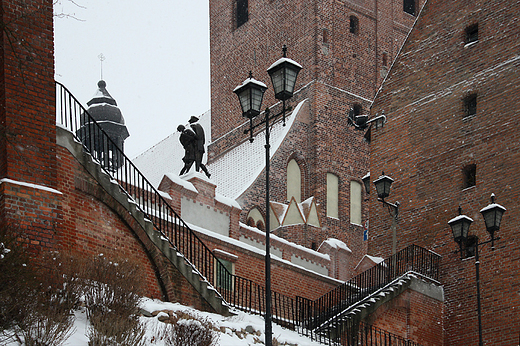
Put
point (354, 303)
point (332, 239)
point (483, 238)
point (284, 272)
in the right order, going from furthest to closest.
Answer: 1. point (332, 239)
2. point (284, 272)
3. point (483, 238)
4. point (354, 303)

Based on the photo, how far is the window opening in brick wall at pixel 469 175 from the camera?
2469 cm

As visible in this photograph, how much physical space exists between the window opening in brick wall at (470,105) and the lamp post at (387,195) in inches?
121

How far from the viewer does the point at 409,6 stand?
136 feet

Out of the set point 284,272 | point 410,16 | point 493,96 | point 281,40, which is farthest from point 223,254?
point 410,16

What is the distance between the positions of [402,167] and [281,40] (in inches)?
507

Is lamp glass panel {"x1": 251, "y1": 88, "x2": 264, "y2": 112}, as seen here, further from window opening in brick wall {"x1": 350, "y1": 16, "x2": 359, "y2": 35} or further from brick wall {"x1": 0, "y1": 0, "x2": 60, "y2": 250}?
window opening in brick wall {"x1": 350, "y1": 16, "x2": 359, "y2": 35}

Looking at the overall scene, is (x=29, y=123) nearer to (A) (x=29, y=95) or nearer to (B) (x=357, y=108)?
(A) (x=29, y=95)

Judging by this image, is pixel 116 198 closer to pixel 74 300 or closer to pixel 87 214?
pixel 87 214

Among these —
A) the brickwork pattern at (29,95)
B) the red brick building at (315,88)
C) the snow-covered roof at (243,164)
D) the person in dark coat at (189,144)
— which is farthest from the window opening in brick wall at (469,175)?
the brickwork pattern at (29,95)

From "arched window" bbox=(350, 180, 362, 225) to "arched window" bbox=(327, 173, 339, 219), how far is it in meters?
0.74

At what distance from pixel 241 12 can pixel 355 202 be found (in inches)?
438

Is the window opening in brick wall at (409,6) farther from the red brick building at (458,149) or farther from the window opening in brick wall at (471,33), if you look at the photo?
the window opening in brick wall at (471,33)

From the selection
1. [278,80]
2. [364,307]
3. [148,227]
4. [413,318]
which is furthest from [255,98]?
[413,318]

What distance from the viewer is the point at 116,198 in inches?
659
